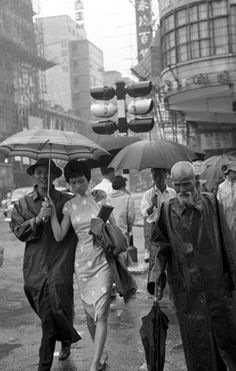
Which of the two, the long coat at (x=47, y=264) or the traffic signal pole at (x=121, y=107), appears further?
the traffic signal pole at (x=121, y=107)

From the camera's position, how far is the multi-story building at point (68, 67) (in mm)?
87812

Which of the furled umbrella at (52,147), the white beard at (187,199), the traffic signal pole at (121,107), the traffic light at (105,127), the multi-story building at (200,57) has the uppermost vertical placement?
the multi-story building at (200,57)

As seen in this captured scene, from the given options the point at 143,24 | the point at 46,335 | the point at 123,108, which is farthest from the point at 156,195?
the point at 143,24

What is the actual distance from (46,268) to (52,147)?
1.19 metres

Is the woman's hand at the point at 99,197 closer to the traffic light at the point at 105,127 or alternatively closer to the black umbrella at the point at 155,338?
the black umbrella at the point at 155,338

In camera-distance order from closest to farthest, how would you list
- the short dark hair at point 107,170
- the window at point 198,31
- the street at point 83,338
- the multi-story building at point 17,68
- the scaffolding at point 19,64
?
the street at point 83,338, the short dark hair at point 107,170, the window at point 198,31, the multi-story building at point 17,68, the scaffolding at point 19,64

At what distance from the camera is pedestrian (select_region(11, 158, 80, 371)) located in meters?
4.61

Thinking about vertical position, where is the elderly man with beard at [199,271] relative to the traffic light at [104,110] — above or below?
below

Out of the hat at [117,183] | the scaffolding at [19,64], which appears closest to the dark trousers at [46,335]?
the hat at [117,183]

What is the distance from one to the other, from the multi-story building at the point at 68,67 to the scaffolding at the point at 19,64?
2145 cm

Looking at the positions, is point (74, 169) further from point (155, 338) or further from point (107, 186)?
point (107, 186)

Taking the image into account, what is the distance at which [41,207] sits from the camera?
480 cm

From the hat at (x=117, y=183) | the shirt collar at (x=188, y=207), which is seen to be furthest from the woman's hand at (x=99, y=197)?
the hat at (x=117, y=183)

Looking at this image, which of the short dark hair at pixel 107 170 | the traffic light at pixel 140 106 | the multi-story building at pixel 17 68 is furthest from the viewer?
the multi-story building at pixel 17 68
